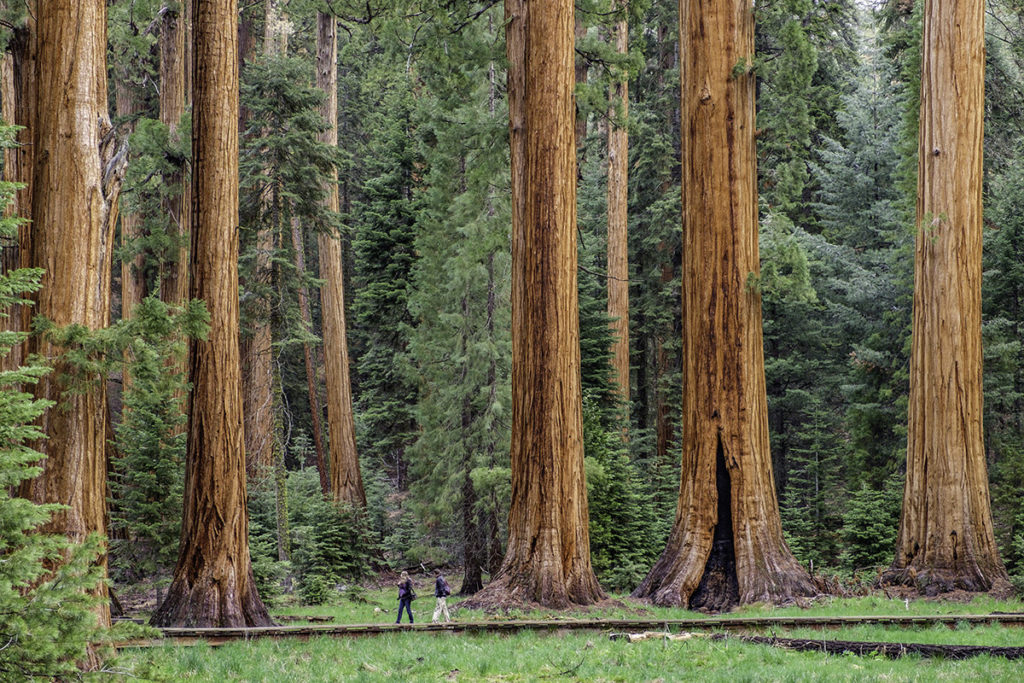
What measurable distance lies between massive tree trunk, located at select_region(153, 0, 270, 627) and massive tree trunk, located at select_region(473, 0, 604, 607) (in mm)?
3383

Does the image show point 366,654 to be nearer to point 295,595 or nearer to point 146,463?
point 146,463

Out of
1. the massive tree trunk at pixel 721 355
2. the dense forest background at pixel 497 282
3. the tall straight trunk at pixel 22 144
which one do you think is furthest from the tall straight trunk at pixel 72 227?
the massive tree trunk at pixel 721 355

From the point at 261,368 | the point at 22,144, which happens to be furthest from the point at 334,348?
the point at 22,144

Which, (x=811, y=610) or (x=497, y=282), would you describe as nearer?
(x=811, y=610)

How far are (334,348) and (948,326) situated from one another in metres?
16.1

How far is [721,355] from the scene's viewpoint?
13820mm

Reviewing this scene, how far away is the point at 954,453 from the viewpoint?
1492cm

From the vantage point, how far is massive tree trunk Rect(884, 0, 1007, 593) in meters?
14.8

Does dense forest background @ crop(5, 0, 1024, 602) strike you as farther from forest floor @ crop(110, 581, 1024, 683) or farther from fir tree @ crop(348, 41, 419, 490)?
forest floor @ crop(110, 581, 1024, 683)

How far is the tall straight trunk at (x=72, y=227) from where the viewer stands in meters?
7.89

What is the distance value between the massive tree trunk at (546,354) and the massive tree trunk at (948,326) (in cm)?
557

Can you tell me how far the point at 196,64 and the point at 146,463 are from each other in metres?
6.15

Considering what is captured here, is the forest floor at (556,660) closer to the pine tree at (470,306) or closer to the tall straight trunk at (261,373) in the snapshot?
the pine tree at (470,306)

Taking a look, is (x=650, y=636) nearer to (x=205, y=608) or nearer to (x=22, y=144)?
(x=205, y=608)
